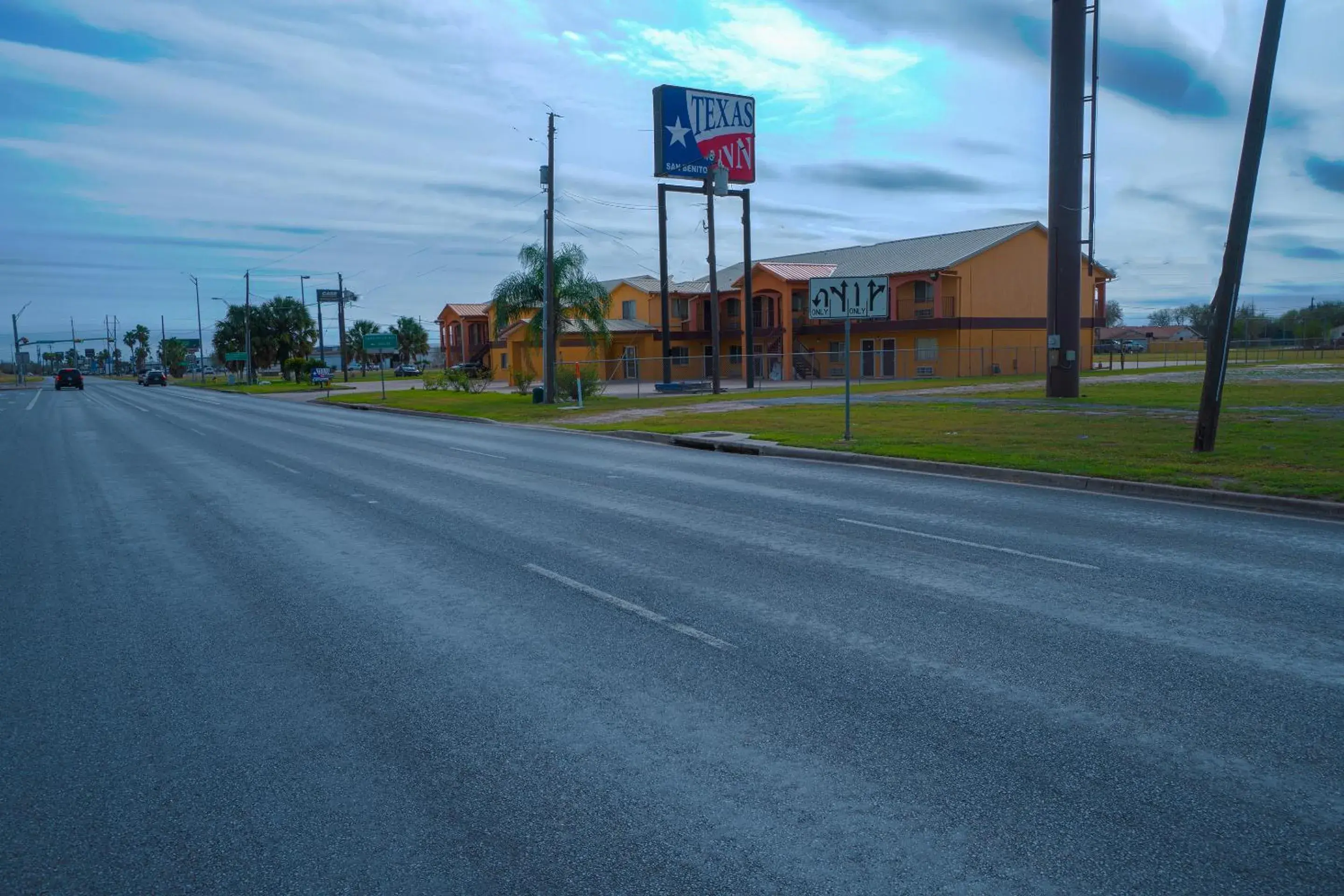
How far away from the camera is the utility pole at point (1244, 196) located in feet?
47.4

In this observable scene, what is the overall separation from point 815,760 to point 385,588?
480 cm

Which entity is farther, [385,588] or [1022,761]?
[385,588]

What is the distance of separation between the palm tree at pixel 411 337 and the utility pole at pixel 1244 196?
96337mm

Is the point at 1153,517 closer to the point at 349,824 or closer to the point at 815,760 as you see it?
the point at 815,760

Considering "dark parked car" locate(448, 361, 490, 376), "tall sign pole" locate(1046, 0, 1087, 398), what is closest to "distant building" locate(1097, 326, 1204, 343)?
"dark parked car" locate(448, 361, 490, 376)

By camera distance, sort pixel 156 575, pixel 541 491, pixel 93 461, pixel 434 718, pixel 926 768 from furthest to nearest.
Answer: pixel 93 461, pixel 541 491, pixel 156 575, pixel 434 718, pixel 926 768

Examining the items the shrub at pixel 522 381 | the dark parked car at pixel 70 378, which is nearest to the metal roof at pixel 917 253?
the shrub at pixel 522 381

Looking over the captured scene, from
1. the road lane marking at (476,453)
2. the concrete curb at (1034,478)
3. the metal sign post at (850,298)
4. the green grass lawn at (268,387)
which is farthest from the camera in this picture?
the green grass lawn at (268,387)

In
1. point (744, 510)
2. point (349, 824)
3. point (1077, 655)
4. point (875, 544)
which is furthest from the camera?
point (744, 510)

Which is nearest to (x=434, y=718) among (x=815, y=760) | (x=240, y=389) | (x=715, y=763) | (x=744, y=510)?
(x=715, y=763)

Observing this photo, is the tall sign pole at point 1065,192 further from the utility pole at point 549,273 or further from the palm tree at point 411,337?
the palm tree at point 411,337

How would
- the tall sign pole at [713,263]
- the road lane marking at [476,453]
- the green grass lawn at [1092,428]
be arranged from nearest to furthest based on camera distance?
the green grass lawn at [1092,428] → the road lane marking at [476,453] → the tall sign pole at [713,263]

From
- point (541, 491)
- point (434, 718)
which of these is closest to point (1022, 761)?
point (434, 718)

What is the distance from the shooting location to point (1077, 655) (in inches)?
241
